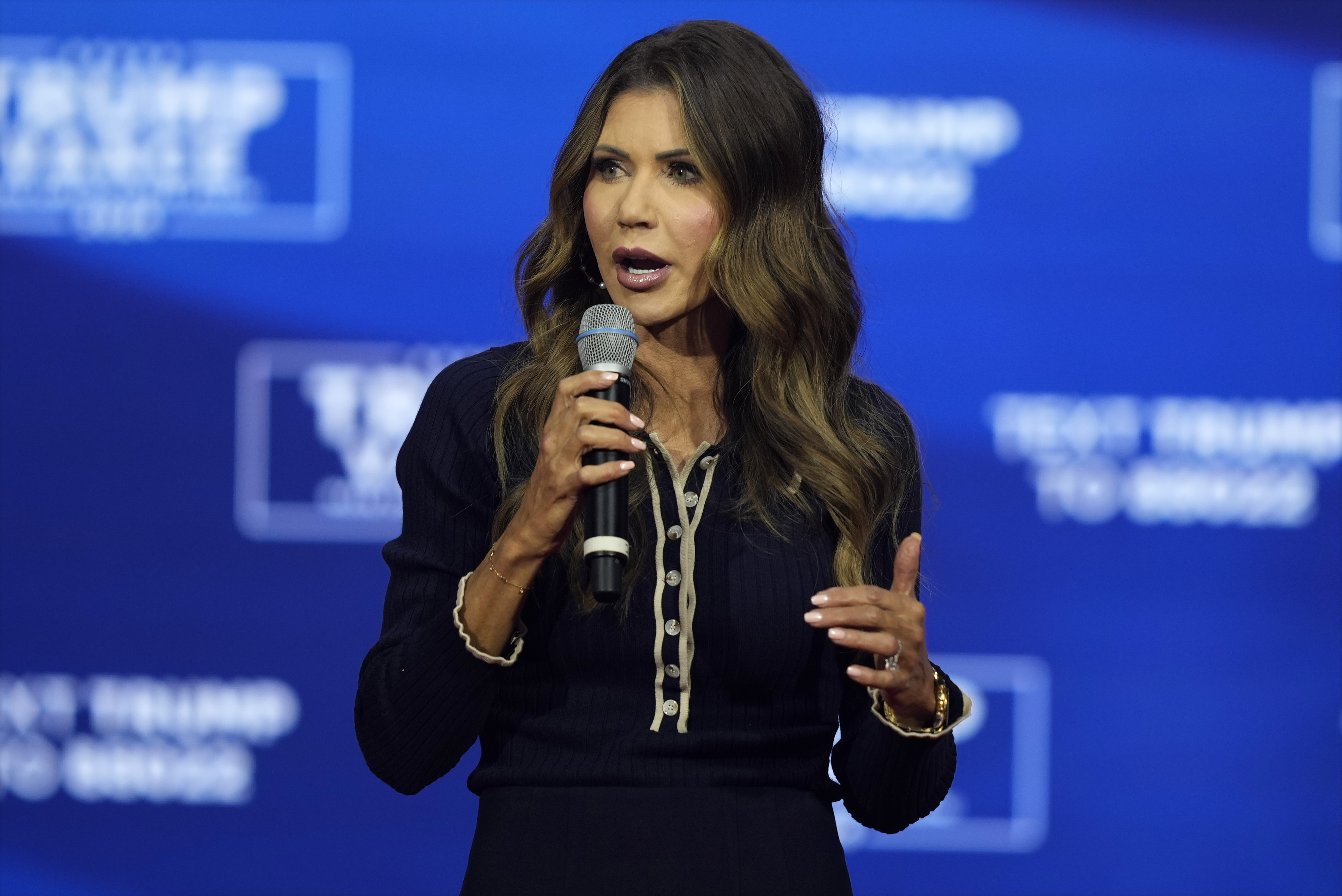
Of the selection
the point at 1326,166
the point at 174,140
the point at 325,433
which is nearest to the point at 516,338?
the point at 325,433

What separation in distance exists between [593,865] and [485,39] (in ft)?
6.76

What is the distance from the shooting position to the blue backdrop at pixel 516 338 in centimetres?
297

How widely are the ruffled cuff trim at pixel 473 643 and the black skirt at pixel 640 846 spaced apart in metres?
0.16

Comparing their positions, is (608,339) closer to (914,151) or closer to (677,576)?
(677,576)

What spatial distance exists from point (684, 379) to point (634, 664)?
0.40m

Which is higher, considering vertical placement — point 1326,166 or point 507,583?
point 1326,166

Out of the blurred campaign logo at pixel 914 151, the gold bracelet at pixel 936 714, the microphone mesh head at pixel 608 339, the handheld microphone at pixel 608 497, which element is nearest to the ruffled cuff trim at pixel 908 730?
the gold bracelet at pixel 936 714

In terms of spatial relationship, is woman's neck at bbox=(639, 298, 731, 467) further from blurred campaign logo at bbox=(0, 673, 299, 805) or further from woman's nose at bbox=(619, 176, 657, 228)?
blurred campaign logo at bbox=(0, 673, 299, 805)

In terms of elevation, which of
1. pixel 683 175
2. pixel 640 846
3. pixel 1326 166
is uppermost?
pixel 1326 166

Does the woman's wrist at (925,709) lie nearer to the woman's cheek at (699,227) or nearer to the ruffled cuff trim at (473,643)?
the ruffled cuff trim at (473,643)

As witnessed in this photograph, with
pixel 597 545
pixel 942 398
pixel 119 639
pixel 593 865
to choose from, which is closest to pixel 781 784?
pixel 593 865

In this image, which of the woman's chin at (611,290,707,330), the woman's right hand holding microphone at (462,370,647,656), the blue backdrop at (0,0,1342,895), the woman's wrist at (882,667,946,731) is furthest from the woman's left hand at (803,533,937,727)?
the blue backdrop at (0,0,1342,895)

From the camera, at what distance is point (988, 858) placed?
9.82 ft

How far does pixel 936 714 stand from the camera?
1.61 metres
